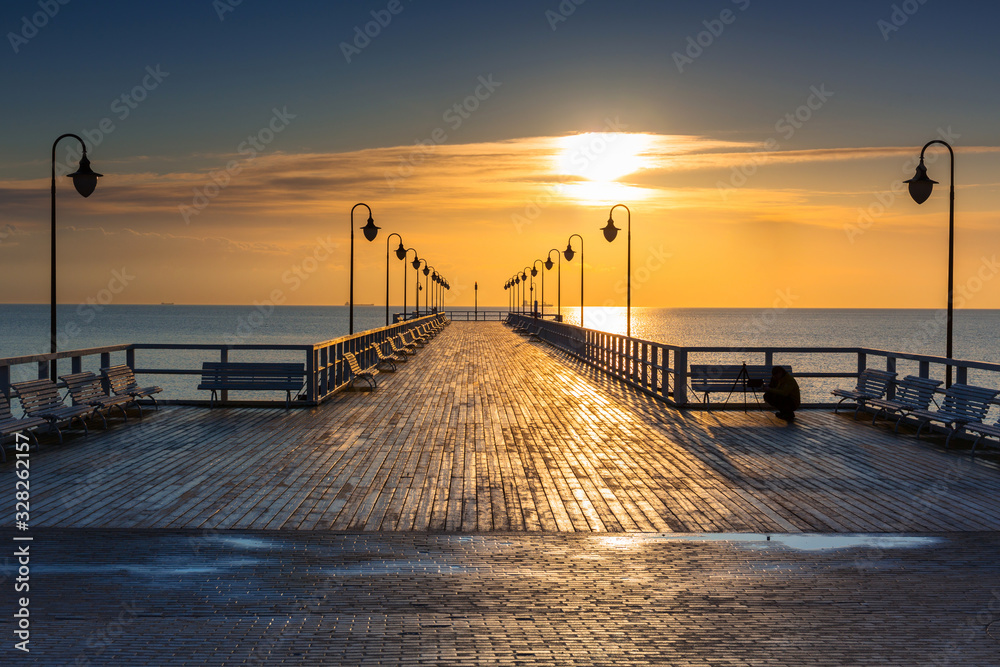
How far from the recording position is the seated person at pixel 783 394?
468 inches

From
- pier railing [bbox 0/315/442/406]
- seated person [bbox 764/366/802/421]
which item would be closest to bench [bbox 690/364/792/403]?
seated person [bbox 764/366/802/421]

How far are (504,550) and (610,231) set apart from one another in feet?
59.1

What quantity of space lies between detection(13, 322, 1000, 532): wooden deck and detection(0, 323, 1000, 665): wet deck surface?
1.6 inches

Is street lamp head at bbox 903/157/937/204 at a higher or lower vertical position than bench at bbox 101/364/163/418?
higher

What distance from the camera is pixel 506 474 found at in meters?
8.16

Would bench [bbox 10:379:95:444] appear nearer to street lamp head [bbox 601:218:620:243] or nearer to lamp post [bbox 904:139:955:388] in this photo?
lamp post [bbox 904:139:955:388]

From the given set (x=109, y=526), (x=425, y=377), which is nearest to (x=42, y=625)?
(x=109, y=526)

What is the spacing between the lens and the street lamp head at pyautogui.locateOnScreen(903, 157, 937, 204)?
1182 centimetres

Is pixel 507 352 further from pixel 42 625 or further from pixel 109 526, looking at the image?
pixel 42 625

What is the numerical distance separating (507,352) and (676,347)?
15476 millimetres

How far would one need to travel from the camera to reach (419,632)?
4223 mm

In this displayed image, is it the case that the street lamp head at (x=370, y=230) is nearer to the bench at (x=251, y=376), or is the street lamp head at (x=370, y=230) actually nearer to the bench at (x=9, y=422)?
the bench at (x=251, y=376)

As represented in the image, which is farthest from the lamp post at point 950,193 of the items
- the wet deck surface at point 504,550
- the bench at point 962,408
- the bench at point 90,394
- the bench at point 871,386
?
the bench at point 90,394

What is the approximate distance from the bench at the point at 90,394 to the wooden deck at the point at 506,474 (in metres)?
0.39
